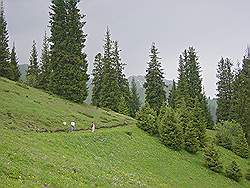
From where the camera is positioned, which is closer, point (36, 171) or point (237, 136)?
point (36, 171)

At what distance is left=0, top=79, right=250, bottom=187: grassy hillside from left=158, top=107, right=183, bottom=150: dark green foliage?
140 cm

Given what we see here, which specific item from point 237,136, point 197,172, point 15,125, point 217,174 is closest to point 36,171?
point 15,125

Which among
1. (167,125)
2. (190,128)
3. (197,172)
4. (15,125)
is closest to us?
(15,125)

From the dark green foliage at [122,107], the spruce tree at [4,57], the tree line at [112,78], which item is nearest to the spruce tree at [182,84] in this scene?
the tree line at [112,78]

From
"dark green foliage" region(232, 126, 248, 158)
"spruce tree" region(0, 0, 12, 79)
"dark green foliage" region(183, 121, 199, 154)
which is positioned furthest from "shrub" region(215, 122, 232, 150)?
"spruce tree" region(0, 0, 12, 79)

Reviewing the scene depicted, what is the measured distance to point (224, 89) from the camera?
106688mm

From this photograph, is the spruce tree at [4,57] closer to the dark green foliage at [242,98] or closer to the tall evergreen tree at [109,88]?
the tall evergreen tree at [109,88]

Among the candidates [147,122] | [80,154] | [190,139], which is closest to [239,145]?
[190,139]

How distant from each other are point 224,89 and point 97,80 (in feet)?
113

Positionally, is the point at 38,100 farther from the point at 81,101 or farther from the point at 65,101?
the point at 81,101

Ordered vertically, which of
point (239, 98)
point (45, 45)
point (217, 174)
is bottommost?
point (217, 174)

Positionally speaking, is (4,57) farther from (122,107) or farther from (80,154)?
Answer: (80,154)

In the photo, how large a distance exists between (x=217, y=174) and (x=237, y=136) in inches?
922

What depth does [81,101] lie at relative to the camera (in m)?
73.6
